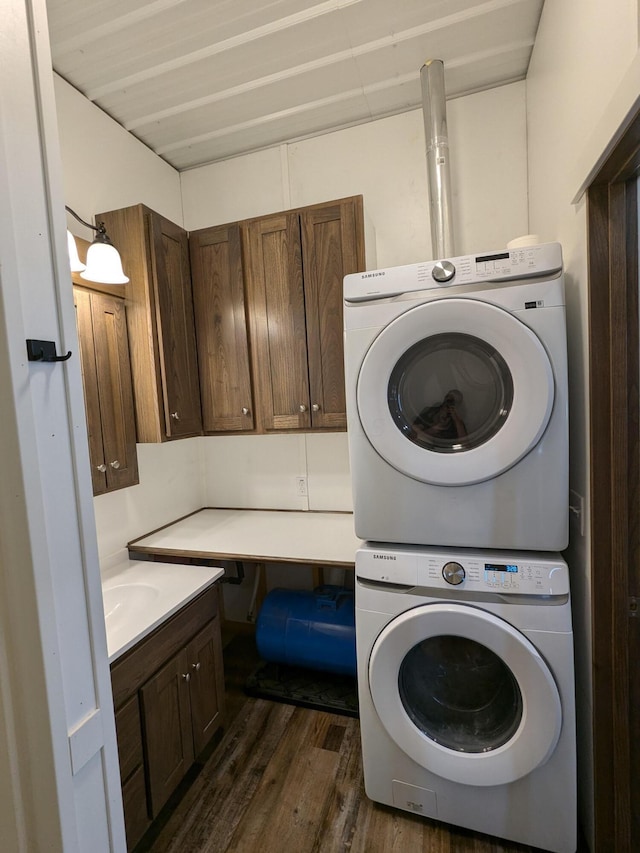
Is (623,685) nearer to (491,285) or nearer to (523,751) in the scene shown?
(523,751)

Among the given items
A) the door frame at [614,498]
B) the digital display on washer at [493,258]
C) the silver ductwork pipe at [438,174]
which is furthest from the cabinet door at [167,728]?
the silver ductwork pipe at [438,174]

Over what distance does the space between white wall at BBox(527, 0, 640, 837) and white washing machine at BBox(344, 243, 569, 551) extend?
0.41 ft

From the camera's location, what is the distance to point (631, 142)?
0.85 meters

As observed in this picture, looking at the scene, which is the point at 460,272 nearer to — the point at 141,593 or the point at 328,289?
the point at 328,289

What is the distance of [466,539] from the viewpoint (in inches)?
47.8

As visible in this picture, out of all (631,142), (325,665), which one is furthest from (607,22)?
(325,665)

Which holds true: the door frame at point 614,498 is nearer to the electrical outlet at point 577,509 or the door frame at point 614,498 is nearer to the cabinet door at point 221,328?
the electrical outlet at point 577,509

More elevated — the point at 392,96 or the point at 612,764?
the point at 392,96

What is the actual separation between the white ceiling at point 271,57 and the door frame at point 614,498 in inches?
42.2

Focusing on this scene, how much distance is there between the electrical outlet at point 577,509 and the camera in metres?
1.19

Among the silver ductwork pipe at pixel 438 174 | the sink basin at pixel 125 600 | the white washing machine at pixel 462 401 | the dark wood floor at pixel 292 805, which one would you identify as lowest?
the dark wood floor at pixel 292 805

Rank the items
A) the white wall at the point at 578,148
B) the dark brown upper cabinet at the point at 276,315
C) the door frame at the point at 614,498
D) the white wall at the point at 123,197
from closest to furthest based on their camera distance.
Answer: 1. the white wall at the point at 578,148
2. the door frame at the point at 614,498
3. the white wall at the point at 123,197
4. the dark brown upper cabinet at the point at 276,315

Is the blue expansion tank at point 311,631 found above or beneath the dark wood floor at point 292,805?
above

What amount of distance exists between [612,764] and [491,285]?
1.41 m
